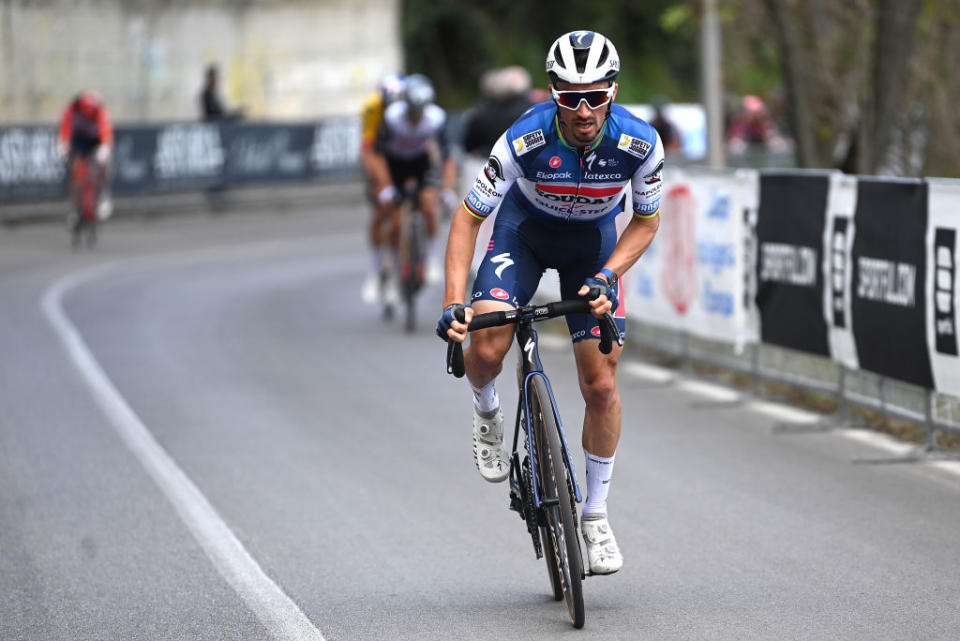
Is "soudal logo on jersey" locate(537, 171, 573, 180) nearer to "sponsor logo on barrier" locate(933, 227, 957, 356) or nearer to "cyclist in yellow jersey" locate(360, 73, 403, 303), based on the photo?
"sponsor logo on barrier" locate(933, 227, 957, 356)

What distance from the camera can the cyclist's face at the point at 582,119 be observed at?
5.98m

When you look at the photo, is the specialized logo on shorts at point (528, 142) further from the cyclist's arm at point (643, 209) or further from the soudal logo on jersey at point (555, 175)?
the cyclist's arm at point (643, 209)

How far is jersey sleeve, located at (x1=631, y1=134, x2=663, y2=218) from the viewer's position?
20.7ft

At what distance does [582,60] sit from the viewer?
234 inches

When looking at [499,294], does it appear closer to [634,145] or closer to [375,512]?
[634,145]

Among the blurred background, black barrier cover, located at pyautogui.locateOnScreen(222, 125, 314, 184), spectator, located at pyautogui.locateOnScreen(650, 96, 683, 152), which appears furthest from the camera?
black barrier cover, located at pyautogui.locateOnScreen(222, 125, 314, 184)

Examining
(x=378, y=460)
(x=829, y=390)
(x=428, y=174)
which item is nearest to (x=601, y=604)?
(x=378, y=460)

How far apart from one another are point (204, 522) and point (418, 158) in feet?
25.2

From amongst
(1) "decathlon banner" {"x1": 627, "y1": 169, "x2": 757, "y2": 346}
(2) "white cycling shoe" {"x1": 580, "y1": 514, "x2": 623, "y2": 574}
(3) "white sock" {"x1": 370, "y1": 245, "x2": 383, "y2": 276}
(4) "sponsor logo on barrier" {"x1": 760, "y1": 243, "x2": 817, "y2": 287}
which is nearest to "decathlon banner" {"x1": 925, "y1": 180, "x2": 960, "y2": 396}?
(4) "sponsor logo on barrier" {"x1": 760, "y1": 243, "x2": 817, "y2": 287}

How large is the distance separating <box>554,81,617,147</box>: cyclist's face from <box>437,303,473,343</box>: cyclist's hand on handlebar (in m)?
0.83

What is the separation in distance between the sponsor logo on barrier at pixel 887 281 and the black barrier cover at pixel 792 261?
1.79 feet

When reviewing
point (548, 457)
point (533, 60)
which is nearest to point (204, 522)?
point (548, 457)

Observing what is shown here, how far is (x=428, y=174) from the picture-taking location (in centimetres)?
1508

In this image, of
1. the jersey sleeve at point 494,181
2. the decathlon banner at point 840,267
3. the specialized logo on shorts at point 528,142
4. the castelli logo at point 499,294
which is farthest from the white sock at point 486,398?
the decathlon banner at point 840,267
